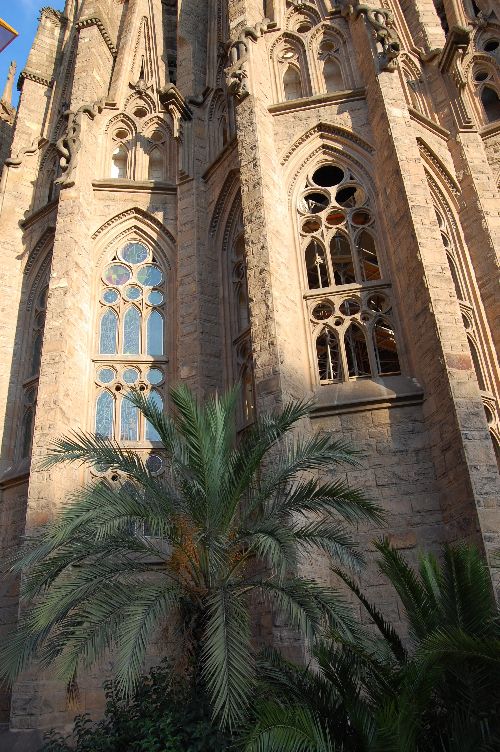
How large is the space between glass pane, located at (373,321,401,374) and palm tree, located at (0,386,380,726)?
4.22 metres

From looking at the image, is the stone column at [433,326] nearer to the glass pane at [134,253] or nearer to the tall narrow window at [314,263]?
the tall narrow window at [314,263]

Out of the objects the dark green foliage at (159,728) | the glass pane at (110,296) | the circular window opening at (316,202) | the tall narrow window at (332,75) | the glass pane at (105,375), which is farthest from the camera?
the tall narrow window at (332,75)

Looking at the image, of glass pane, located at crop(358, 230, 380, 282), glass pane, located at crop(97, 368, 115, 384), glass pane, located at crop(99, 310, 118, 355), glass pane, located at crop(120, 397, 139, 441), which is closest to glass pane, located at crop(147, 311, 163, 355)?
glass pane, located at crop(99, 310, 118, 355)

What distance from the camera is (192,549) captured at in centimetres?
677

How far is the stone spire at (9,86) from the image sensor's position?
2102 centimetres

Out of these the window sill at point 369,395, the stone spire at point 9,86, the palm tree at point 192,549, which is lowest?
the palm tree at point 192,549

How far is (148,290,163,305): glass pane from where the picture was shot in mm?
12984

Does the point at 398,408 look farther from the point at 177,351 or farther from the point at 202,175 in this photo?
the point at 202,175

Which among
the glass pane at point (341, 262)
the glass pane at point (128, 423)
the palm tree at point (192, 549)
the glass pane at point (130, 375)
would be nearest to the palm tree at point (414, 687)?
the palm tree at point (192, 549)

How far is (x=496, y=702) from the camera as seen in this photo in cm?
491

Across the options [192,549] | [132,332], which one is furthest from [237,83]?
[192,549]

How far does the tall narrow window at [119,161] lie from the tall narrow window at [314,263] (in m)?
5.27

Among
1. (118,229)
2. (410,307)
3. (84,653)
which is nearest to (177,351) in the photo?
(118,229)

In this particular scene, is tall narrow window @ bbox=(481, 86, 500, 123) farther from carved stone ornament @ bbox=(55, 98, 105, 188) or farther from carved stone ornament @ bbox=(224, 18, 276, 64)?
carved stone ornament @ bbox=(55, 98, 105, 188)
